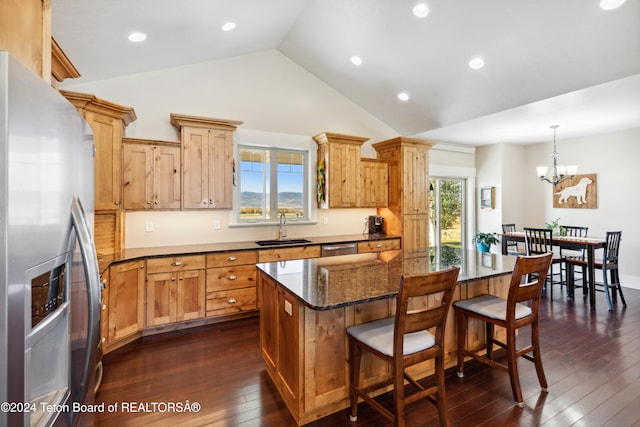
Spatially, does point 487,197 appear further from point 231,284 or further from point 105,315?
point 105,315

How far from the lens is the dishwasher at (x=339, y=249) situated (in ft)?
14.3

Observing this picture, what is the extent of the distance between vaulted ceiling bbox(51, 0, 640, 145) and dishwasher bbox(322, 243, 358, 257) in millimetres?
2372

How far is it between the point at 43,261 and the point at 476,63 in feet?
13.8

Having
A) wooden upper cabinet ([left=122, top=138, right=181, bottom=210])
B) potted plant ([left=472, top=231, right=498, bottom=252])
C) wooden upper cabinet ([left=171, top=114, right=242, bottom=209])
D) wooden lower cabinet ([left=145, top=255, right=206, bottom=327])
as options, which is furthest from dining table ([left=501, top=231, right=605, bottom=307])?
wooden upper cabinet ([left=122, top=138, right=181, bottom=210])

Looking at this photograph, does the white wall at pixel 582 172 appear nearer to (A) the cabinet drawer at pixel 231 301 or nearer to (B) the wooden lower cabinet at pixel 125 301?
(A) the cabinet drawer at pixel 231 301

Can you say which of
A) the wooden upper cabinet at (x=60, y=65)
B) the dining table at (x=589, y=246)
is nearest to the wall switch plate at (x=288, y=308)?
the wooden upper cabinet at (x=60, y=65)

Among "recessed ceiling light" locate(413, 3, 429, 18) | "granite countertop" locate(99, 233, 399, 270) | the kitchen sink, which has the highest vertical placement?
"recessed ceiling light" locate(413, 3, 429, 18)

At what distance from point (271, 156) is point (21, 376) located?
4.23 metres

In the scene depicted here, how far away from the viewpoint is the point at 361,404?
220 cm

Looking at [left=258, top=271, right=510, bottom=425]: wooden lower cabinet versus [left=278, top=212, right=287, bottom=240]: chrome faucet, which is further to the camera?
[left=278, top=212, right=287, bottom=240]: chrome faucet

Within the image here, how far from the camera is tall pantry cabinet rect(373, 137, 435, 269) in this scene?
5.07m

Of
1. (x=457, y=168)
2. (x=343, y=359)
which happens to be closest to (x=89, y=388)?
(x=343, y=359)

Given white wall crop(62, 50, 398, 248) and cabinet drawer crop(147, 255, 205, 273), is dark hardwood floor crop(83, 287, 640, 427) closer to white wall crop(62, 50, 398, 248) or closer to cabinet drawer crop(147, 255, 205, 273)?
cabinet drawer crop(147, 255, 205, 273)

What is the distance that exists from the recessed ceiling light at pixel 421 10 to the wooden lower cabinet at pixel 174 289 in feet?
11.5
